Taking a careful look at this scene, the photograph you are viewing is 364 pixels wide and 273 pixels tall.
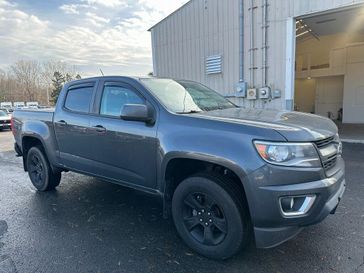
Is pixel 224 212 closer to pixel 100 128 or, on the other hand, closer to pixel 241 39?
pixel 100 128

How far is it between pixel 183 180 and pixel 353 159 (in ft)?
18.3

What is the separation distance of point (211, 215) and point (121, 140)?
143cm

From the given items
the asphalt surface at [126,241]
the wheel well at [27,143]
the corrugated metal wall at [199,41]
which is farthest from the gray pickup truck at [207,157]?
the corrugated metal wall at [199,41]

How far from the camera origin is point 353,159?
282 inches

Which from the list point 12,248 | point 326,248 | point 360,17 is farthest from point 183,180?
point 360,17

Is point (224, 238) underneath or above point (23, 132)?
underneath

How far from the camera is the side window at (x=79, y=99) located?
4385 mm

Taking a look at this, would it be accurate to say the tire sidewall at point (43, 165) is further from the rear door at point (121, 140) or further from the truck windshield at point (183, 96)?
the truck windshield at point (183, 96)

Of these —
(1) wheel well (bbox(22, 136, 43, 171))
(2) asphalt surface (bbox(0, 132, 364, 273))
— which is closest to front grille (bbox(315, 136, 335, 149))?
(2) asphalt surface (bbox(0, 132, 364, 273))

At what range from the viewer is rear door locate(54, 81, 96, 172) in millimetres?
4309

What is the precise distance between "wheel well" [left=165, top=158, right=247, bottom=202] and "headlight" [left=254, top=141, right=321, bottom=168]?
0.55 meters

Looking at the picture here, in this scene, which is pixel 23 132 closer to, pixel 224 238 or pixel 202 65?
pixel 224 238

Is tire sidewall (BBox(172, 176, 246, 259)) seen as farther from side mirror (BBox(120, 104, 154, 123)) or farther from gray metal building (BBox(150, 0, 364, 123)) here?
gray metal building (BBox(150, 0, 364, 123))

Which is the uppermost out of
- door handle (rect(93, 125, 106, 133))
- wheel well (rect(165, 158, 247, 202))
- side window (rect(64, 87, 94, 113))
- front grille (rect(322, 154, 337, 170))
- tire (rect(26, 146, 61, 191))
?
side window (rect(64, 87, 94, 113))
